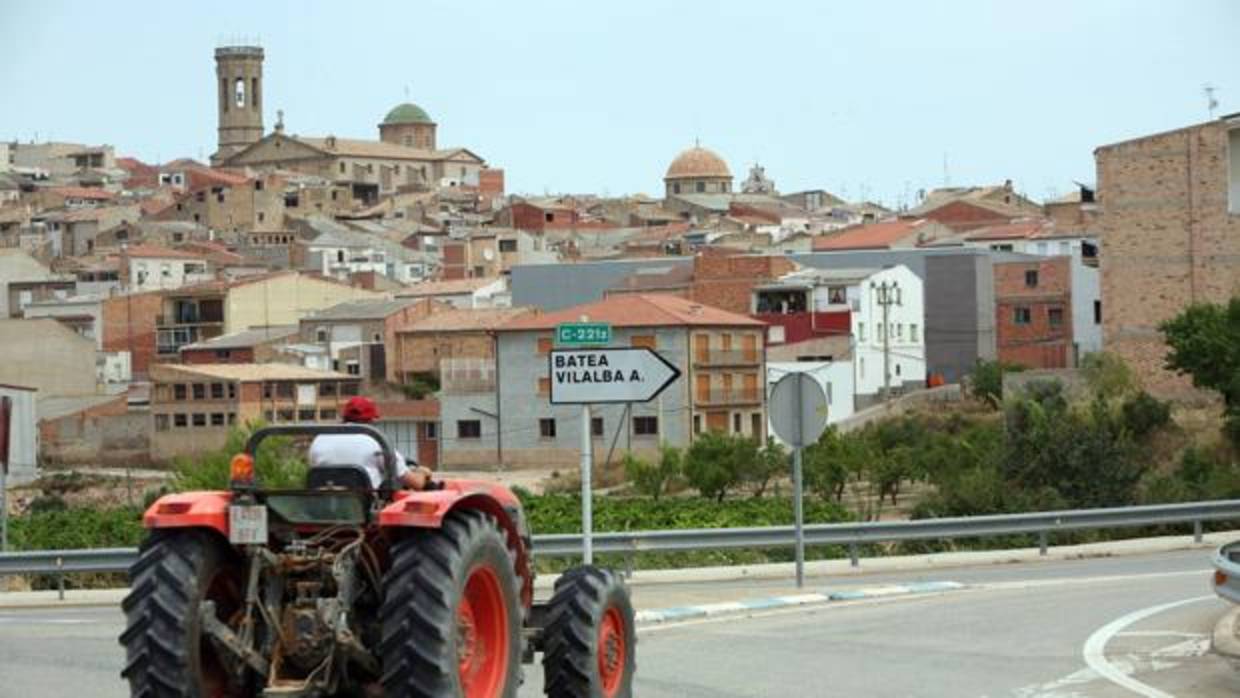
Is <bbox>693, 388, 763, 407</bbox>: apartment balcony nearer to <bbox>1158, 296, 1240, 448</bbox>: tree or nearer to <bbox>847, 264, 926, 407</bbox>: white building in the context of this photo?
<bbox>847, 264, 926, 407</bbox>: white building

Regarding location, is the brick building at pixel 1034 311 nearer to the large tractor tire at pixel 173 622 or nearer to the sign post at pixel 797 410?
the sign post at pixel 797 410

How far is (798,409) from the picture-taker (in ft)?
80.3

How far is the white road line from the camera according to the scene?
16.0m

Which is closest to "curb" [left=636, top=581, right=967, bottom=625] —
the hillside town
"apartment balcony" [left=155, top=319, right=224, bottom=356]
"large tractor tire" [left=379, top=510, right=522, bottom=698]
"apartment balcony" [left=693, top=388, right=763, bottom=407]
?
"large tractor tire" [left=379, top=510, right=522, bottom=698]

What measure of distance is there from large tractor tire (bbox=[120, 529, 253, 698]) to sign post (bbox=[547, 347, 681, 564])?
8855 millimetres

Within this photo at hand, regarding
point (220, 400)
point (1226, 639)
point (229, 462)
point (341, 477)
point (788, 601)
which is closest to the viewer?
point (341, 477)

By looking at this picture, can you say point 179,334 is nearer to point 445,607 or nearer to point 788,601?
point 788,601

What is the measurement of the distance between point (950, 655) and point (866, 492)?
54.5m

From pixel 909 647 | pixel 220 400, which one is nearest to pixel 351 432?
pixel 909 647

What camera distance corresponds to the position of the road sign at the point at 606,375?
20.8 meters

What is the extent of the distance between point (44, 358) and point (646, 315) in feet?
Result: 115

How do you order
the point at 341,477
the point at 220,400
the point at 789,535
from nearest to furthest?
the point at 341,477, the point at 789,535, the point at 220,400

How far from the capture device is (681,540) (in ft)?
92.5

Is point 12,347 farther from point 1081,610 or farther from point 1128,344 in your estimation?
point 1081,610
